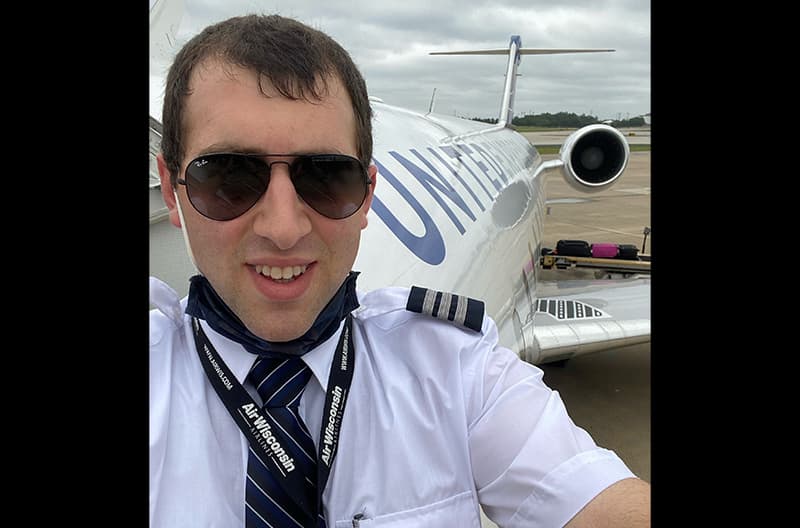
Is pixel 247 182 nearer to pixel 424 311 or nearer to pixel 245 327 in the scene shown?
pixel 245 327

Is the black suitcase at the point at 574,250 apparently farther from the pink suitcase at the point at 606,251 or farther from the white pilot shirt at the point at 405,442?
the white pilot shirt at the point at 405,442

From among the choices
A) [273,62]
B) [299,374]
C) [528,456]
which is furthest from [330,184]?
[528,456]

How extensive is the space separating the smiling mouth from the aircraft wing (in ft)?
14.9

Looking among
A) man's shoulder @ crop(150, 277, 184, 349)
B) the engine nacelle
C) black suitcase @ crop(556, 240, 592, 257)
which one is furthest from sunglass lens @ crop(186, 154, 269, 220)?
the engine nacelle

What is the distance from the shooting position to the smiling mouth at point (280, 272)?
4.35 ft

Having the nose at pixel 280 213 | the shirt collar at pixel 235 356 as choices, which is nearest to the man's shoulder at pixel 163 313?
the shirt collar at pixel 235 356

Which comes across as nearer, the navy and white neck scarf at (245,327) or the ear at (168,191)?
the navy and white neck scarf at (245,327)

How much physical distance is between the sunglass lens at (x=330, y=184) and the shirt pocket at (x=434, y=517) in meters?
0.67

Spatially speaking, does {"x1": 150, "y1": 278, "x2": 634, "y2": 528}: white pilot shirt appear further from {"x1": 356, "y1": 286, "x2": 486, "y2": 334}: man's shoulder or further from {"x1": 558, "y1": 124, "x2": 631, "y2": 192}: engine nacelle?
{"x1": 558, "y1": 124, "x2": 631, "y2": 192}: engine nacelle

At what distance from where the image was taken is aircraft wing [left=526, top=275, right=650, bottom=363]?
19.7ft

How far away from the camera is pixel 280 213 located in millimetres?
1289
